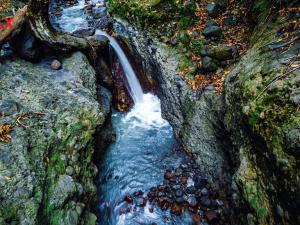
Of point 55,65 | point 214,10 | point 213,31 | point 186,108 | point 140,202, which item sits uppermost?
point 214,10

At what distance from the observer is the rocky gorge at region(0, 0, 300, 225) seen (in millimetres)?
3486

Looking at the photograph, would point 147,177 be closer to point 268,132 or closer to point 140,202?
point 140,202

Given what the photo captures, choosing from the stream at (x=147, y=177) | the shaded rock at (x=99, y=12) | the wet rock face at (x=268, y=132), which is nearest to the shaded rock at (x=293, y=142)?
the wet rock face at (x=268, y=132)

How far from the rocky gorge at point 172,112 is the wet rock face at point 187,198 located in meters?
0.02

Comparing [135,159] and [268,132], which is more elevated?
[268,132]

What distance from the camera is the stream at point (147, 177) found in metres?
5.61

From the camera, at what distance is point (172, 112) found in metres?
7.80

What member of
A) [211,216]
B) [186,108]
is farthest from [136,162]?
[211,216]

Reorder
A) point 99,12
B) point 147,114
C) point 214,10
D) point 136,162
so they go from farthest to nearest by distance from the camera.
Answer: point 99,12
point 147,114
point 214,10
point 136,162

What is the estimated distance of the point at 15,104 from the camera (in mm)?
5004

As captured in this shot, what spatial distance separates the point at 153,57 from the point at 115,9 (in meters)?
Result: 3.89

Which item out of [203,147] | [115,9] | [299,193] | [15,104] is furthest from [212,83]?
[115,9]

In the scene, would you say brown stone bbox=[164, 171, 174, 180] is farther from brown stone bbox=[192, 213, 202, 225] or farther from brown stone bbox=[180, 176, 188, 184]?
brown stone bbox=[192, 213, 202, 225]

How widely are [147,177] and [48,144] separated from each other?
291 cm
